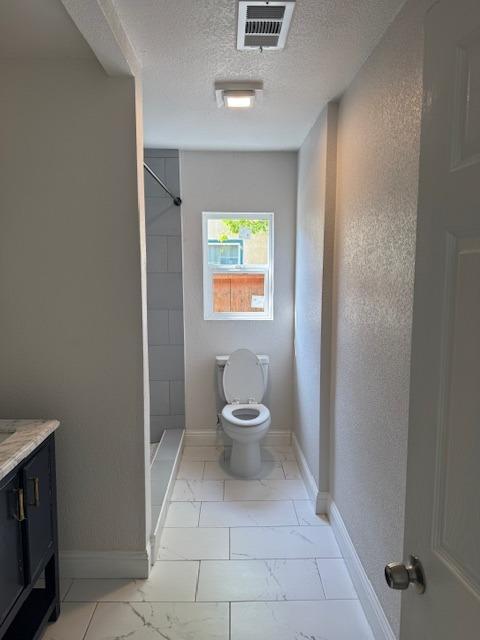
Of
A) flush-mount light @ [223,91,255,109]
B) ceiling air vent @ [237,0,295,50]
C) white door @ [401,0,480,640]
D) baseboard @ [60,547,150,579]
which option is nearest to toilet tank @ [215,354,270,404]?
baseboard @ [60,547,150,579]

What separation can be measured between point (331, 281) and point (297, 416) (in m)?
1.35

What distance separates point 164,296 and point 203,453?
1.29 meters

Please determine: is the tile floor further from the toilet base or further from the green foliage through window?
the green foliage through window

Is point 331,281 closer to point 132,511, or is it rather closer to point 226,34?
point 226,34

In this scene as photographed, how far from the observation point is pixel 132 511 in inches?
79.7

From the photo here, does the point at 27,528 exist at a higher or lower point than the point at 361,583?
higher

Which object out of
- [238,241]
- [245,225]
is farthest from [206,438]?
[245,225]

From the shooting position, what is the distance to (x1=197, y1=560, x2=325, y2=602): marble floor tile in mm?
1936

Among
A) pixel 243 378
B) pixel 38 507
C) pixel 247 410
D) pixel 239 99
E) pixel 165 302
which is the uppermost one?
pixel 239 99

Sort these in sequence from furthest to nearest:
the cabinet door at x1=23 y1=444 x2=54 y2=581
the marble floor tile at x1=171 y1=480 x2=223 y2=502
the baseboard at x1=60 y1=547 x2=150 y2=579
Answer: the marble floor tile at x1=171 y1=480 x2=223 y2=502
the baseboard at x1=60 y1=547 x2=150 y2=579
the cabinet door at x1=23 y1=444 x2=54 y2=581

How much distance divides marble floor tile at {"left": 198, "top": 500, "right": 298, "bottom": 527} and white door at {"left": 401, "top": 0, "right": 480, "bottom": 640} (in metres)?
1.74

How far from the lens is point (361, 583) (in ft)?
6.15

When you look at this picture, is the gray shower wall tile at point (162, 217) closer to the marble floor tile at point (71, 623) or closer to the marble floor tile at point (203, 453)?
the marble floor tile at point (203, 453)

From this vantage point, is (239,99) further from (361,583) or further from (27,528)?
(361,583)
